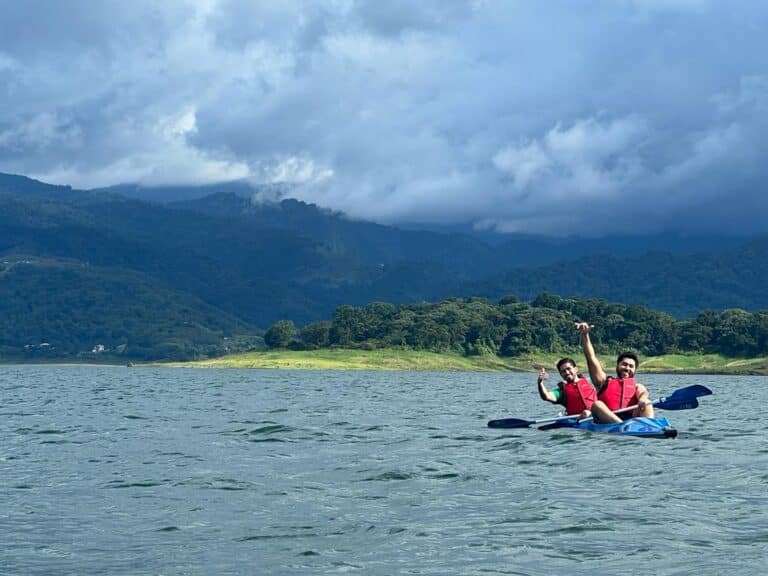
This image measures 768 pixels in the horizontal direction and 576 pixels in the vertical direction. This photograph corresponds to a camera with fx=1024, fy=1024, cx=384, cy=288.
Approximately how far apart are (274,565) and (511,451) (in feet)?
75.3

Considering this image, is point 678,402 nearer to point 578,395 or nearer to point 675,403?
point 675,403

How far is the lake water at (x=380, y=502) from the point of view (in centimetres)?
2317

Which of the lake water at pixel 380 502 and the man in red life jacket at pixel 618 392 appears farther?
the man in red life jacket at pixel 618 392

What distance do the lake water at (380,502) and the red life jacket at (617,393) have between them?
1.58 metres

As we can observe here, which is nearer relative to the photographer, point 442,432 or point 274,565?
point 274,565

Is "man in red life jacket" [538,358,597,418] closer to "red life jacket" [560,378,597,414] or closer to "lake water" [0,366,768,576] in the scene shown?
"red life jacket" [560,378,597,414]

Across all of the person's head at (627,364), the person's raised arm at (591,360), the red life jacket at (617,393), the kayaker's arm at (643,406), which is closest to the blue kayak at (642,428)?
the kayaker's arm at (643,406)

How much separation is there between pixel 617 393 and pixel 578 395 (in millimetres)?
3066

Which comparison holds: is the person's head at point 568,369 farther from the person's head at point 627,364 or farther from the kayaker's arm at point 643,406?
the kayaker's arm at point 643,406

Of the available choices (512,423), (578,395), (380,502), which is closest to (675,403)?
(578,395)

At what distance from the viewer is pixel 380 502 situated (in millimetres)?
30969

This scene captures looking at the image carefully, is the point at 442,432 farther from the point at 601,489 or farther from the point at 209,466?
the point at 601,489

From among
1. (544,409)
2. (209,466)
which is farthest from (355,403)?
(209,466)

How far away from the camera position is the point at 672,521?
26.9 meters
